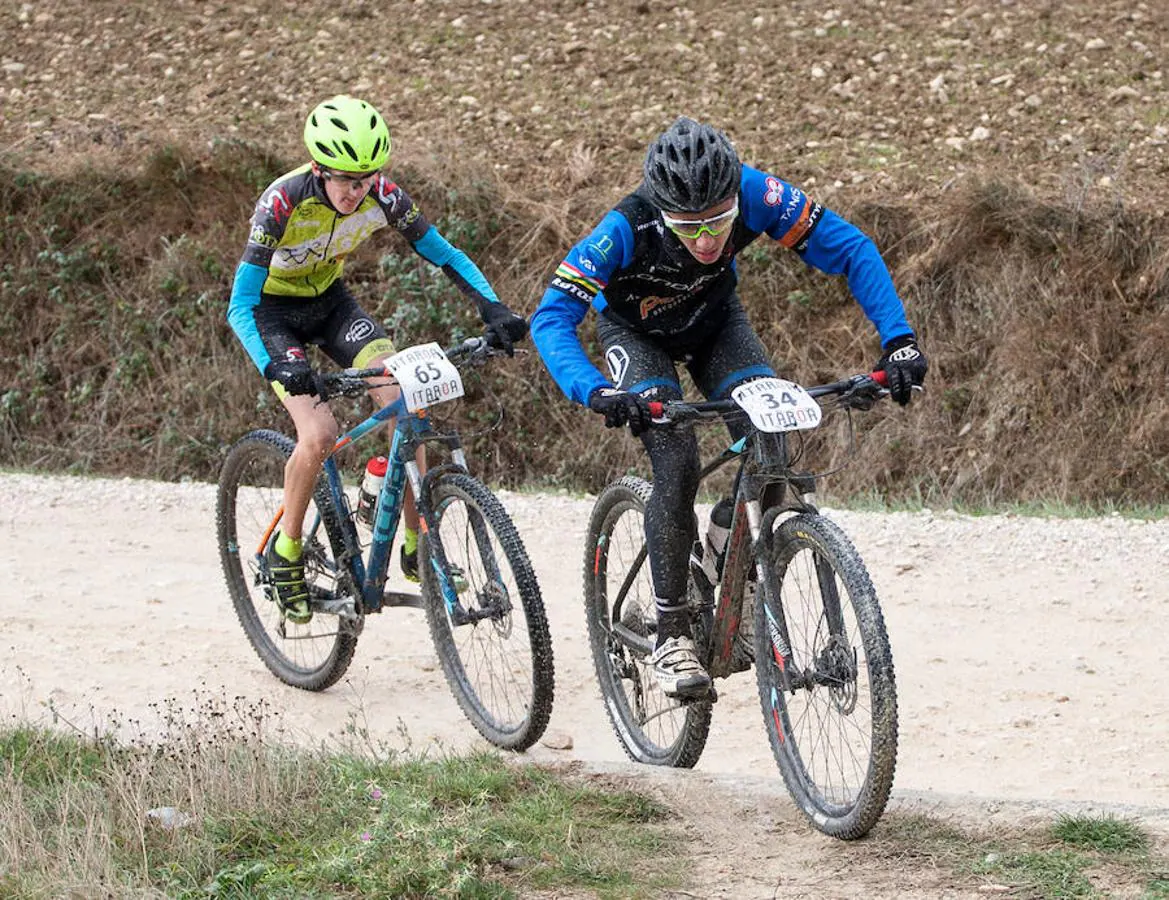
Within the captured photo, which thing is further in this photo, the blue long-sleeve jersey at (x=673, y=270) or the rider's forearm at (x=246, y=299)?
the rider's forearm at (x=246, y=299)

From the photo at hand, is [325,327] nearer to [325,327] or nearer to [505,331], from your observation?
[325,327]

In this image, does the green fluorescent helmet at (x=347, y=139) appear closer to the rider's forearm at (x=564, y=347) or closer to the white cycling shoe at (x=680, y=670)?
the rider's forearm at (x=564, y=347)

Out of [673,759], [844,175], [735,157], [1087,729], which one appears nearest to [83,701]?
[673,759]

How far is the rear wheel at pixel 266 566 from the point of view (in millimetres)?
6957

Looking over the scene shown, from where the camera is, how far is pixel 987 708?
6.83 meters

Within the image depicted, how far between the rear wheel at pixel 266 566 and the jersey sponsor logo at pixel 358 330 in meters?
0.53

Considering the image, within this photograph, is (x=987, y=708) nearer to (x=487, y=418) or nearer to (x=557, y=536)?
(x=557, y=536)

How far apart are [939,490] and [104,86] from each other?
9754 millimetres

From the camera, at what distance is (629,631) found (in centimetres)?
579

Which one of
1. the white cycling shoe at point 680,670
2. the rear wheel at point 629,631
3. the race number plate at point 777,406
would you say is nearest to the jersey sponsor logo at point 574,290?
the race number plate at point 777,406

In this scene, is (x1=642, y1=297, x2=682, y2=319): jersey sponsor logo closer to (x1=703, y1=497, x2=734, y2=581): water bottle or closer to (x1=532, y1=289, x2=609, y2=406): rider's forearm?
(x1=532, y1=289, x2=609, y2=406): rider's forearm

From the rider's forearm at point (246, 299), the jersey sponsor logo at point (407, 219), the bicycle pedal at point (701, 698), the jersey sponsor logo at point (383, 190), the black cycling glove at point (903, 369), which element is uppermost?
the jersey sponsor logo at point (383, 190)

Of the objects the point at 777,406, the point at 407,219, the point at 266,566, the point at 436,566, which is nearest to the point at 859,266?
the point at 777,406

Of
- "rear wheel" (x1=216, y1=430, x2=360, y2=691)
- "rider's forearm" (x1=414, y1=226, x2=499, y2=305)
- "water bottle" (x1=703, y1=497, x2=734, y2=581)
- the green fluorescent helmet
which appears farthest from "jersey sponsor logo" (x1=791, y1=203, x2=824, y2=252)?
"rear wheel" (x1=216, y1=430, x2=360, y2=691)
